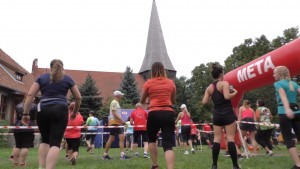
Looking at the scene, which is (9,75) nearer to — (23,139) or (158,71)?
(23,139)

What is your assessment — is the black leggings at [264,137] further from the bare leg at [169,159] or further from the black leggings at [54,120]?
the black leggings at [54,120]

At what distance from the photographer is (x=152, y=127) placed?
217 inches

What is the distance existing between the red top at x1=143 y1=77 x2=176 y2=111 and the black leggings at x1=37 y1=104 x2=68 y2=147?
1.42 m

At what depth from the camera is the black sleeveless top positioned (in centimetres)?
621

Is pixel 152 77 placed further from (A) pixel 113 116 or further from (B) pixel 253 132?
(B) pixel 253 132

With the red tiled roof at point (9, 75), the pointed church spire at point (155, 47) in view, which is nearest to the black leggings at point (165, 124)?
the red tiled roof at point (9, 75)

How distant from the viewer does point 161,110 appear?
17.8 ft

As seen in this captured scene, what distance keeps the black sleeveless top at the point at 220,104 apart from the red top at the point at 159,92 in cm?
108

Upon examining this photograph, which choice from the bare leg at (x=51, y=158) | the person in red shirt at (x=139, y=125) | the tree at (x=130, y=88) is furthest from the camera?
the tree at (x=130, y=88)

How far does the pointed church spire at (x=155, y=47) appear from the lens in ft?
226

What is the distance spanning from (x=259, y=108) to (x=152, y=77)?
6.99 m

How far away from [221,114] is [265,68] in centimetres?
383

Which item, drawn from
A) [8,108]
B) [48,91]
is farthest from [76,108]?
[8,108]

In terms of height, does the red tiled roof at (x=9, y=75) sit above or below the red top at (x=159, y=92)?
above
